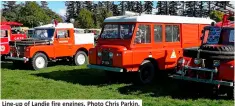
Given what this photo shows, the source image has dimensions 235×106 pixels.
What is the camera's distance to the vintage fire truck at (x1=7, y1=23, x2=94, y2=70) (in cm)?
1377

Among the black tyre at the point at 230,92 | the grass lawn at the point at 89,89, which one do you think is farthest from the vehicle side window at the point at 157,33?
the black tyre at the point at 230,92

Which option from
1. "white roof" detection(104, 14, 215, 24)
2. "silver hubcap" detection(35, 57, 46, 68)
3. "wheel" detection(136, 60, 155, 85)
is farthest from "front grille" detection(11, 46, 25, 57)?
"wheel" detection(136, 60, 155, 85)

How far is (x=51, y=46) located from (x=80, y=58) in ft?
5.63

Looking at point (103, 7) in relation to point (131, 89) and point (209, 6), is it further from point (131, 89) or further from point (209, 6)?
point (131, 89)

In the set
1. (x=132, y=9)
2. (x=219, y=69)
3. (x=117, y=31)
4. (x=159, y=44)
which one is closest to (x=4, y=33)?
(x=117, y=31)

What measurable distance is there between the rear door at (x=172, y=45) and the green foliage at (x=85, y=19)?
45832 mm

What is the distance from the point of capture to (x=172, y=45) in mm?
11109

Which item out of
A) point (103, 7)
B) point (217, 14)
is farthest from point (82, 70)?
point (103, 7)

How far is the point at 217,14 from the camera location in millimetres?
37438

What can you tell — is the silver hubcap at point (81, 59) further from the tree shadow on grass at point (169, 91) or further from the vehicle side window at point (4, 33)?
the tree shadow on grass at point (169, 91)

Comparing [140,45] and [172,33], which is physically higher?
[172,33]

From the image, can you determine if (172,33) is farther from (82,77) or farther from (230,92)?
(230,92)

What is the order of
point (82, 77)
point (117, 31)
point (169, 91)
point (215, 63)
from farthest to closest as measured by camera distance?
point (82, 77) → point (117, 31) → point (169, 91) → point (215, 63)

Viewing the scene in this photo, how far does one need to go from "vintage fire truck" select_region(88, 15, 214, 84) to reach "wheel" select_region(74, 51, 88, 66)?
4.43 m
